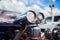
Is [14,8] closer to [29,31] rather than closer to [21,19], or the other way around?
[21,19]

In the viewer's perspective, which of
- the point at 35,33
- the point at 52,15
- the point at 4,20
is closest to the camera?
the point at 35,33

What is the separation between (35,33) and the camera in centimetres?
370

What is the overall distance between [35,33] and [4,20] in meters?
0.75

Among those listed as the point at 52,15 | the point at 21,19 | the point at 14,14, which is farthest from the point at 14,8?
the point at 52,15

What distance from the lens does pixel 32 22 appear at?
374 centimetres

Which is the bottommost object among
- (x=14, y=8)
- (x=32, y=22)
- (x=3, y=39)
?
(x=3, y=39)

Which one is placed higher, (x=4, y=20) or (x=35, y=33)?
(x=4, y=20)

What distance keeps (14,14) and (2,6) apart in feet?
1.29

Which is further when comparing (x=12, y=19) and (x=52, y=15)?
(x=52, y=15)

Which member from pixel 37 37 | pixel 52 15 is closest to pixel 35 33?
pixel 37 37

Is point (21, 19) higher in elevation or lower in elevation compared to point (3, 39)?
higher

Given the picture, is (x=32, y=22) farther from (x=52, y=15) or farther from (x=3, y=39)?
(x=52, y=15)

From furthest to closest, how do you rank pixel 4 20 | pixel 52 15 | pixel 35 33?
pixel 52 15 < pixel 4 20 < pixel 35 33

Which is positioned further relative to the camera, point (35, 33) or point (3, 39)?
point (3, 39)
